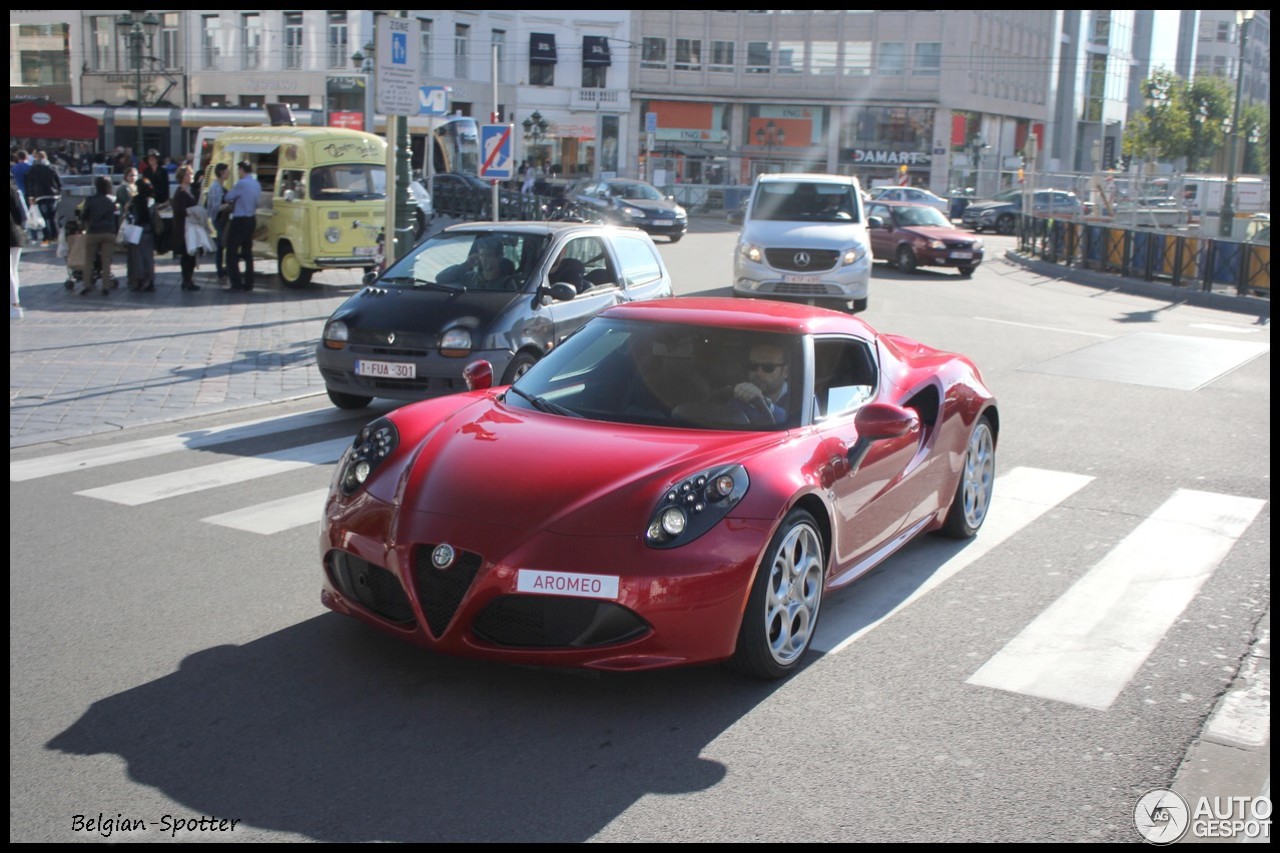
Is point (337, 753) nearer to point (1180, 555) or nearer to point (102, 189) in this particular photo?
point (1180, 555)

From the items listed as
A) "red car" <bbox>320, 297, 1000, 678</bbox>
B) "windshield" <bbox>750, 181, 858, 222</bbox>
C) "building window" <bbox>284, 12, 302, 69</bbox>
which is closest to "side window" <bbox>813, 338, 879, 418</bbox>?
"red car" <bbox>320, 297, 1000, 678</bbox>

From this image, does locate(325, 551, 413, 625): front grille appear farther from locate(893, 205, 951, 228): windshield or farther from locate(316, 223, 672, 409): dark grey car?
locate(893, 205, 951, 228): windshield

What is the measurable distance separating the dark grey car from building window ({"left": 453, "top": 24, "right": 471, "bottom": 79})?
5663cm

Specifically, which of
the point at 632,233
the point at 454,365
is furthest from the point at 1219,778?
the point at 632,233

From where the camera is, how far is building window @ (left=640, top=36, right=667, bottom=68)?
73750mm

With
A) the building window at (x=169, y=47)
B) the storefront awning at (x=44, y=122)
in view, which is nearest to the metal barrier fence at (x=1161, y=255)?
the storefront awning at (x=44, y=122)

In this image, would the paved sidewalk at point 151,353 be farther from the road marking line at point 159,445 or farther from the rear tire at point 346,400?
the rear tire at point 346,400

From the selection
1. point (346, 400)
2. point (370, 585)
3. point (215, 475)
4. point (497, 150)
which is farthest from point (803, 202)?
point (370, 585)

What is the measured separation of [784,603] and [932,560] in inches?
79.7

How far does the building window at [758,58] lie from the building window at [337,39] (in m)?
22.8

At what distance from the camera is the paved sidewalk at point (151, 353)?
10.7 metres

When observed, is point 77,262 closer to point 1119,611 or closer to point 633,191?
point 1119,611

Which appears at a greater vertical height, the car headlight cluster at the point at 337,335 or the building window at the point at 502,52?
the building window at the point at 502,52

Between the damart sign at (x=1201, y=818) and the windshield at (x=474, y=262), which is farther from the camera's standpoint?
the windshield at (x=474, y=262)
